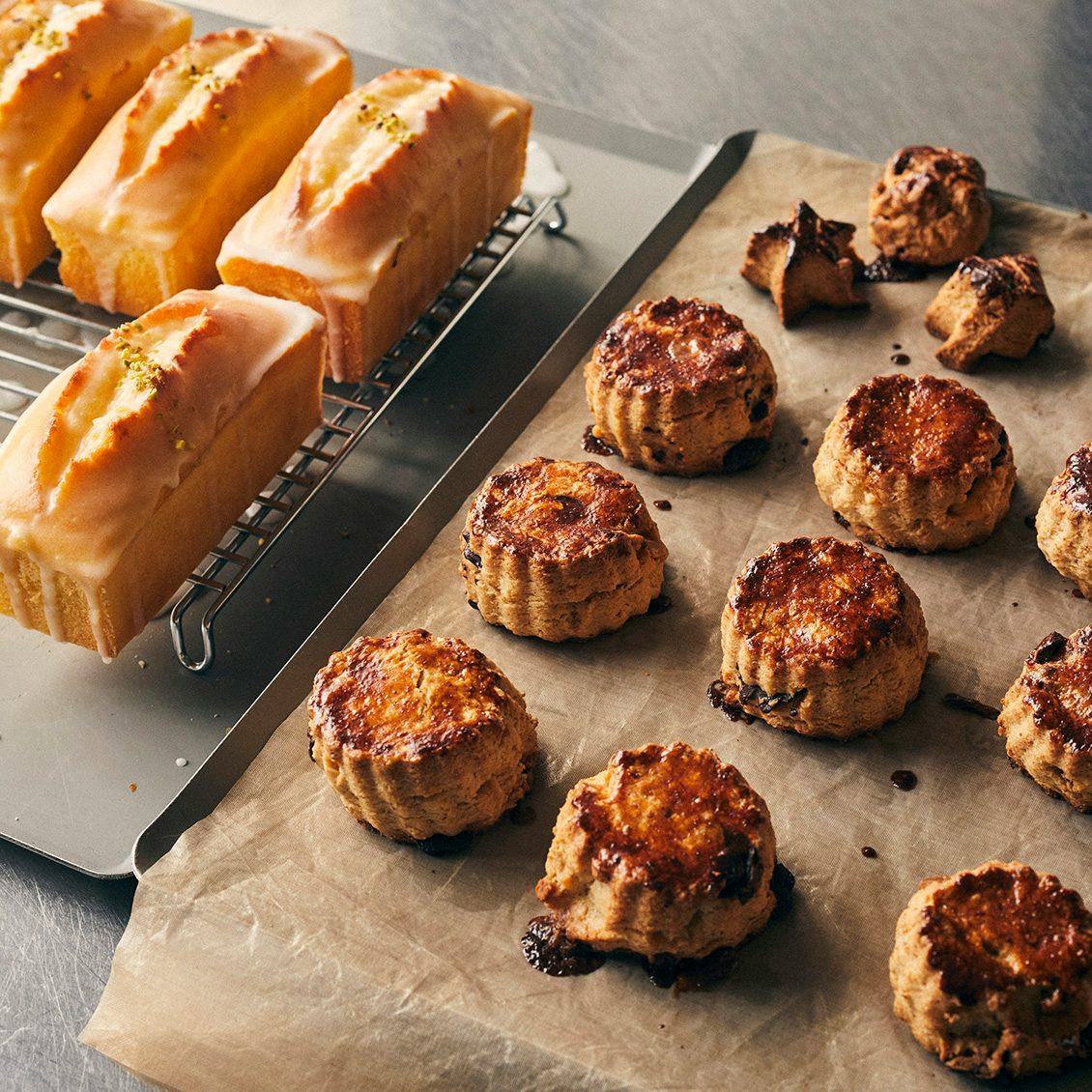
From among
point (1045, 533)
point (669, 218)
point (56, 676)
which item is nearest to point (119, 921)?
point (56, 676)

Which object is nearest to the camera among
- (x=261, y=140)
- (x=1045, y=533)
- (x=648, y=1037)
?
(x=648, y=1037)

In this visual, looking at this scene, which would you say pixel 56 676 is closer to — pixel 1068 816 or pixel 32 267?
pixel 32 267

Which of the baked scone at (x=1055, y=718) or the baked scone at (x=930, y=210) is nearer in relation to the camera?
the baked scone at (x=1055, y=718)

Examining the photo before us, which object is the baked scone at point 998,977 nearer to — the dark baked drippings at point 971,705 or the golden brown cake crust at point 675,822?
the golden brown cake crust at point 675,822

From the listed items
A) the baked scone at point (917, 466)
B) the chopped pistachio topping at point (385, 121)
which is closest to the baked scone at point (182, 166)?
the chopped pistachio topping at point (385, 121)

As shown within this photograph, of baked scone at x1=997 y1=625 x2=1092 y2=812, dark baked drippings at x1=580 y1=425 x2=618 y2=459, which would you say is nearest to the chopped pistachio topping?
dark baked drippings at x1=580 y1=425 x2=618 y2=459

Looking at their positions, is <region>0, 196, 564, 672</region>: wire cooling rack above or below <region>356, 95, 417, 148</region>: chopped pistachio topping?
below

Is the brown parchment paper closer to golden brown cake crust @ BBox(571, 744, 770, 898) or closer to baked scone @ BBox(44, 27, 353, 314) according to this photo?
golden brown cake crust @ BBox(571, 744, 770, 898)
